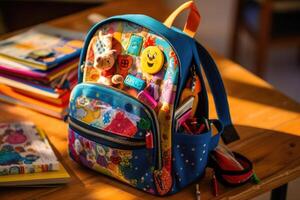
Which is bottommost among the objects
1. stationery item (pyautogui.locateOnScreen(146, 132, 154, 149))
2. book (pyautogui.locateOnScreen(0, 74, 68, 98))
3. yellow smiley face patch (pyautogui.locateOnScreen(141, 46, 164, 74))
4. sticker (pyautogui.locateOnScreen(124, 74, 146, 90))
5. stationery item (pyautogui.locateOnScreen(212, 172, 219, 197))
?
stationery item (pyautogui.locateOnScreen(212, 172, 219, 197))

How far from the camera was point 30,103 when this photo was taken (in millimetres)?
1524

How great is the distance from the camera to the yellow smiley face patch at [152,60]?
1.18 m

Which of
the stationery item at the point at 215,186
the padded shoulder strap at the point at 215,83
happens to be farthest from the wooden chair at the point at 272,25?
the stationery item at the point at 215,186

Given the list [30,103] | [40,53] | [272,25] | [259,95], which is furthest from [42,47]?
[272,25]

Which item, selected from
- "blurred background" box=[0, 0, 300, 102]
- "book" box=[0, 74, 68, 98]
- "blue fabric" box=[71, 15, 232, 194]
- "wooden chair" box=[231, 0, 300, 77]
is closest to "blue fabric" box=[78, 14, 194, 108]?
"blue fabric" box=[71, 15, 232, 194]

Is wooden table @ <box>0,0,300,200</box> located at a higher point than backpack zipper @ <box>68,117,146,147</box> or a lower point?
lower

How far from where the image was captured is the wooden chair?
2814 millimetres

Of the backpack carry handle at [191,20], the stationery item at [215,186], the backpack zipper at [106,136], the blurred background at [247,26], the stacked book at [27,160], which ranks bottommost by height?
the blurred background at [247,26]

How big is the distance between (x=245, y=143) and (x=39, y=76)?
0.53 metres

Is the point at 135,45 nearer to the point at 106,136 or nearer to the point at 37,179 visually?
the point at 106,136

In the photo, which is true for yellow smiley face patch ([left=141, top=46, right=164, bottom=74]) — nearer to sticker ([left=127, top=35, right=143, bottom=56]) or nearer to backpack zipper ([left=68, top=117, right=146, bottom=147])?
sticker ([left=127, top=35, right=143, bottom=56])

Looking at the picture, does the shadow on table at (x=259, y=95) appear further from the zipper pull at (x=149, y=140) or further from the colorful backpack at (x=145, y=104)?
the zipper pull at (x=149, y=140)

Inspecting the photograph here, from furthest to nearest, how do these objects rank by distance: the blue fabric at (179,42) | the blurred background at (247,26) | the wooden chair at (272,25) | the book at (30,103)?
the wooden chair at (272,25) → the blurred background at (247,26) → the book at (30,103) → the blue fabric at (179,42)

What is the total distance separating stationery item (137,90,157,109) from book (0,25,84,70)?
15.8 inches
